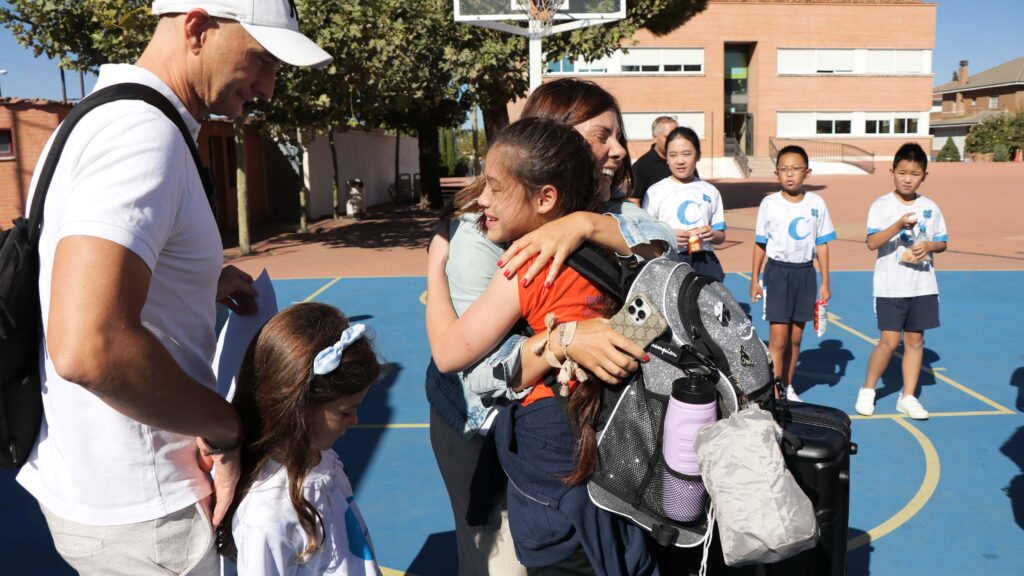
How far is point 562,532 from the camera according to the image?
196cm

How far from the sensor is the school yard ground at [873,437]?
155 inches

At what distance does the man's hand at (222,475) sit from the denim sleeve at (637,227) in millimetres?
1059

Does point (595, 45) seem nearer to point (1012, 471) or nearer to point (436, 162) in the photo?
point (436, 162)

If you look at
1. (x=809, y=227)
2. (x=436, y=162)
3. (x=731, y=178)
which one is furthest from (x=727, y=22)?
(x=809, y=227)

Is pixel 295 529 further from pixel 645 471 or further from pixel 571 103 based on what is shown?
pixel 571 103

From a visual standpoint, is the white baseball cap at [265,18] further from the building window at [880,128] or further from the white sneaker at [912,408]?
the building window at [880,128]

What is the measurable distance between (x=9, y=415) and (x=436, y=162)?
2552 cm

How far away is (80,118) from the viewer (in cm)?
149

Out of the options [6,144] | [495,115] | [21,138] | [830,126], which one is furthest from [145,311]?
[830,126]

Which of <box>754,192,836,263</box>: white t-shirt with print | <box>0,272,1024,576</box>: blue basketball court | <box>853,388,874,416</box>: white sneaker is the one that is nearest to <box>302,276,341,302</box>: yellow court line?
<box>0,272,1024,576</box>: blue basketball court

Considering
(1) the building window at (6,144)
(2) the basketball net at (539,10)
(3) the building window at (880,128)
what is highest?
(3) the building window at (880,128)

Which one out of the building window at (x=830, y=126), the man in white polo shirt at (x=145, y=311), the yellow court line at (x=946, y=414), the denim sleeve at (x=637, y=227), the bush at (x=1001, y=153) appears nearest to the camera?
the man in white polo shirt at (x=145, y=311)

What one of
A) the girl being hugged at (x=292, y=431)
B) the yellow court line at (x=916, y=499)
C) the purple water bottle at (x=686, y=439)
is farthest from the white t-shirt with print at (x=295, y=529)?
the yellow court line at (x=916, y=499)

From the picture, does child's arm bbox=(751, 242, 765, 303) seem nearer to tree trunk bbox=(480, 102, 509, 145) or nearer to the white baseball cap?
the white baseball cap
